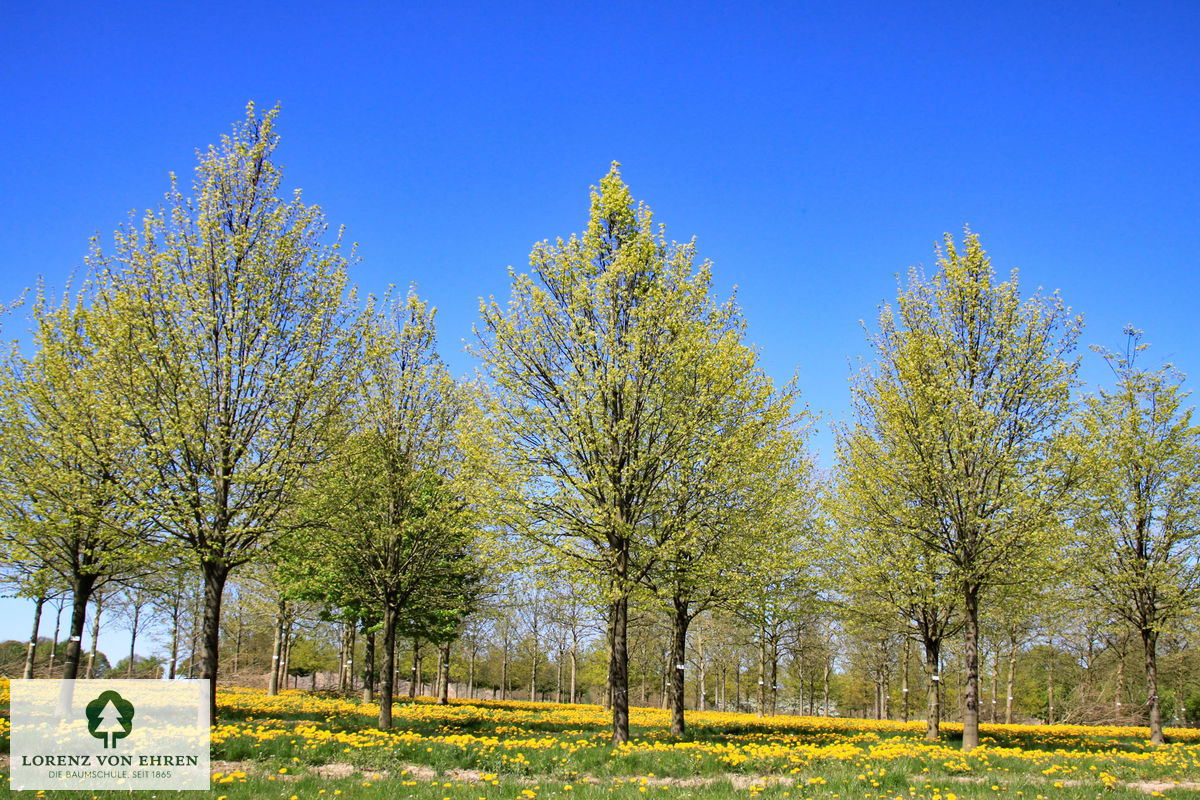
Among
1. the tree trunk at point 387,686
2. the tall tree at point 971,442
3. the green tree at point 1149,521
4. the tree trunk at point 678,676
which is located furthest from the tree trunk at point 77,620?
Result: the green tree at point 1149,521

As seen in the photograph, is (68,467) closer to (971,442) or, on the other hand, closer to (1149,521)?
A: (971,442)

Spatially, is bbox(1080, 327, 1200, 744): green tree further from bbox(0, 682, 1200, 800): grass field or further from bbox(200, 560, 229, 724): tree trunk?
bbox(200, 560, 229, 724): tree trunk

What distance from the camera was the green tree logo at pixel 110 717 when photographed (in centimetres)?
1112

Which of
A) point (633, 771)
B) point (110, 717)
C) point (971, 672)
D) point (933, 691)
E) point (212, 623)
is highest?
point (212, 623)

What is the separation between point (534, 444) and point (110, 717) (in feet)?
30.1

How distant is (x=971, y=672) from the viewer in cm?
1659

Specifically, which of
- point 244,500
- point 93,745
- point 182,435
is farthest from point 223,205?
point 93,745

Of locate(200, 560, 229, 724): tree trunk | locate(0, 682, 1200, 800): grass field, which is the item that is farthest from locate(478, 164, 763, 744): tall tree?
locate(200, 560, 229, 724): tree trunk

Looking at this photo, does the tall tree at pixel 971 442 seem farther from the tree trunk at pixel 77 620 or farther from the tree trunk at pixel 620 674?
the tree trunk at pixel 77 620

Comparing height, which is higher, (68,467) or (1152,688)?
(68,467)

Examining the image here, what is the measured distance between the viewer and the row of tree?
14633mm

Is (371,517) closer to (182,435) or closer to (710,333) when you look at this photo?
(182,435)

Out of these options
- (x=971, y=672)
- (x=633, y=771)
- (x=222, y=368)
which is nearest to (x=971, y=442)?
(x=971, y=672)

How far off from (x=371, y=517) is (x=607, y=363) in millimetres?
8477
